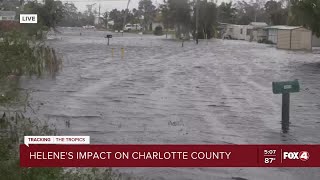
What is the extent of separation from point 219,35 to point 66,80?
75.3 metres

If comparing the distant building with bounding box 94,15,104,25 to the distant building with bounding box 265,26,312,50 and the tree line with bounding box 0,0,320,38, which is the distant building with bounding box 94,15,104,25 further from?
the distant building with bounding box 265,26,312,50

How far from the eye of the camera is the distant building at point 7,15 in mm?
10032

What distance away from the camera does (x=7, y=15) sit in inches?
423

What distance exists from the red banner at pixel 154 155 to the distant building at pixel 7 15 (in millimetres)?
5104

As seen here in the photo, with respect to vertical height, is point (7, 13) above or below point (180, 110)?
above

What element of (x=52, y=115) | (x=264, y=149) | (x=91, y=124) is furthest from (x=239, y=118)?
(x=264, y=149)

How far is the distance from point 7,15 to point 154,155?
22.0ft

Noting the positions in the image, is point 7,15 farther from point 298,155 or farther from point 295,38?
point 295,38

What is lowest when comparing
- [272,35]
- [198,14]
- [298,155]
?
[298,155]

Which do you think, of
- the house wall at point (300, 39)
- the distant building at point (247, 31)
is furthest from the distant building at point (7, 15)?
the distant building at point (247, 31)

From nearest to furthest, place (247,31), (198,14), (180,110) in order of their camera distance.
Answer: (180,110) < (198,14) < (247,31)

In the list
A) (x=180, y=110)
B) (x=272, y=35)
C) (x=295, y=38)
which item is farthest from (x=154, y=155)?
(x=272, y=35)

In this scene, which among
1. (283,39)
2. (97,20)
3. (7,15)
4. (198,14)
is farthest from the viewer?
(97,20)
